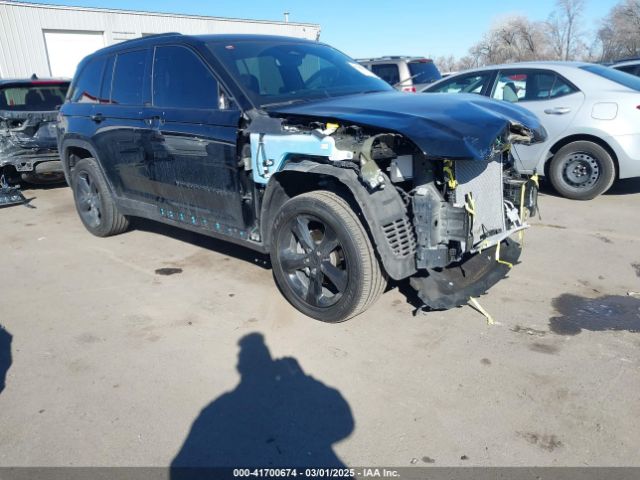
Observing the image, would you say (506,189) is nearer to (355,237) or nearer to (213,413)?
(355,237)

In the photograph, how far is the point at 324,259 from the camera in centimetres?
345

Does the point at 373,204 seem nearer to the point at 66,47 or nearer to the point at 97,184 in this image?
the point at 97,184

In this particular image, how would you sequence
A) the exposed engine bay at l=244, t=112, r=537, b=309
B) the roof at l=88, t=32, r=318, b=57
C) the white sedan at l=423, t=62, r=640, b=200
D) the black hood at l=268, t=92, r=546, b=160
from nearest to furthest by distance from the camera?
the black hood at l=268, t=92, r=546, b=160, the exposed engine bay at l=244, t=112, r=537, b=309, the roof at l=88, t=32, r=318, b=57, the white sedan at l=423, t=62, r=640, b=200

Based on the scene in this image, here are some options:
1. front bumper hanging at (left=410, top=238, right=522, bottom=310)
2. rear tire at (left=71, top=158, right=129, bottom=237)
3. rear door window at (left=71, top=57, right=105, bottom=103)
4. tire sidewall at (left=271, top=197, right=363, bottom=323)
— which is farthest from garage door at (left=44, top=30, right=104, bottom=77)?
front bumper hanging at (left=410, top=238, right=522, bottom=310)

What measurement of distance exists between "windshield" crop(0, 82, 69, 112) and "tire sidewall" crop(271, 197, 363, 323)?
20.4ft

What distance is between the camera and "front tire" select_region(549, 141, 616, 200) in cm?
623

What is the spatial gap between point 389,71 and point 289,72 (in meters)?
8.51

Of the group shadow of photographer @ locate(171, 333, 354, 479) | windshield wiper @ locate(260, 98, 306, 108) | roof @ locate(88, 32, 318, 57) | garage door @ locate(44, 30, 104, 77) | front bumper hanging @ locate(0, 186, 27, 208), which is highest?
garage door @ locate(44, 30, 104, 77)

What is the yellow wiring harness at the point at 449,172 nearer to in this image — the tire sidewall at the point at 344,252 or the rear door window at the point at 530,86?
the tire sidewall at the point at 344,252

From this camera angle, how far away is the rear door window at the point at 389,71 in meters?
11.8

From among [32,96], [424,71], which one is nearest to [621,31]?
[424,71]

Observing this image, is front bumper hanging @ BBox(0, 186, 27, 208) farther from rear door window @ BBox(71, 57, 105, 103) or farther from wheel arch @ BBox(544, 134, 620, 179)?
Answer: wheel arch @ BBox(544, 134, 620, 179)

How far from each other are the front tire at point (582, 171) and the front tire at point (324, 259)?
429 centimetres

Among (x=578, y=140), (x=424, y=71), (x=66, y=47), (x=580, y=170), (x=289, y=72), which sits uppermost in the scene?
(x=66, y=47)
